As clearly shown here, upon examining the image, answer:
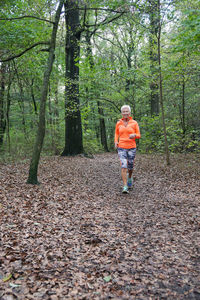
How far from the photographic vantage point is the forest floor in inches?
92.4

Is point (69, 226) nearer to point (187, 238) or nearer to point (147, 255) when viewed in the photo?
point (147, 255)

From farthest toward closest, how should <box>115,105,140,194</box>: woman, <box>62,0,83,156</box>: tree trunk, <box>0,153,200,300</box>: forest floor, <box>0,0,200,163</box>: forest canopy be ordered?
1. <box>62,0,83,156</box>: tree trunk
2. <box>0,0,200,163</box>: forest canopy
3. <box>115,105,140,194</box>: woman
4. <box>0,153,200,300</box>: forest floor

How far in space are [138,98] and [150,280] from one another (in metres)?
14.4

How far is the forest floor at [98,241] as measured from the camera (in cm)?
235

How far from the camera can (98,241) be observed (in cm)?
347

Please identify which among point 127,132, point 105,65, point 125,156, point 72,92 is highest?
point 105,65

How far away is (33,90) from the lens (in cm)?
1838

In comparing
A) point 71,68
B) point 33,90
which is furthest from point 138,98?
point 33,90

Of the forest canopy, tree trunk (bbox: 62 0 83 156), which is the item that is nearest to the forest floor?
the forest canopy

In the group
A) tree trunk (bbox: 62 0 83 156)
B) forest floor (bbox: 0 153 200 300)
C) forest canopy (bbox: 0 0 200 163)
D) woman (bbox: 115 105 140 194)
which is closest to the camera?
forest floor (bbox: 0 153 200 300)

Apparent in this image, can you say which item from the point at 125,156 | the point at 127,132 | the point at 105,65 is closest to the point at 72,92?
the point at 105,65

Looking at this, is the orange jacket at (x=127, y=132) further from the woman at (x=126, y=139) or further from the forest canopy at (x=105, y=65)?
the forest canopy at (x=105, y=65)

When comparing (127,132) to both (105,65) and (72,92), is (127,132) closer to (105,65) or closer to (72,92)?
(105,65)

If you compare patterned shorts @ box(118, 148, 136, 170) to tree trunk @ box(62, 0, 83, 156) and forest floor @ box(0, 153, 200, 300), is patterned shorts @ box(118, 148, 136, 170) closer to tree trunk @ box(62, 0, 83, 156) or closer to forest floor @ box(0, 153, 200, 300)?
forest floor @ box(0, 153, 200, 300)
